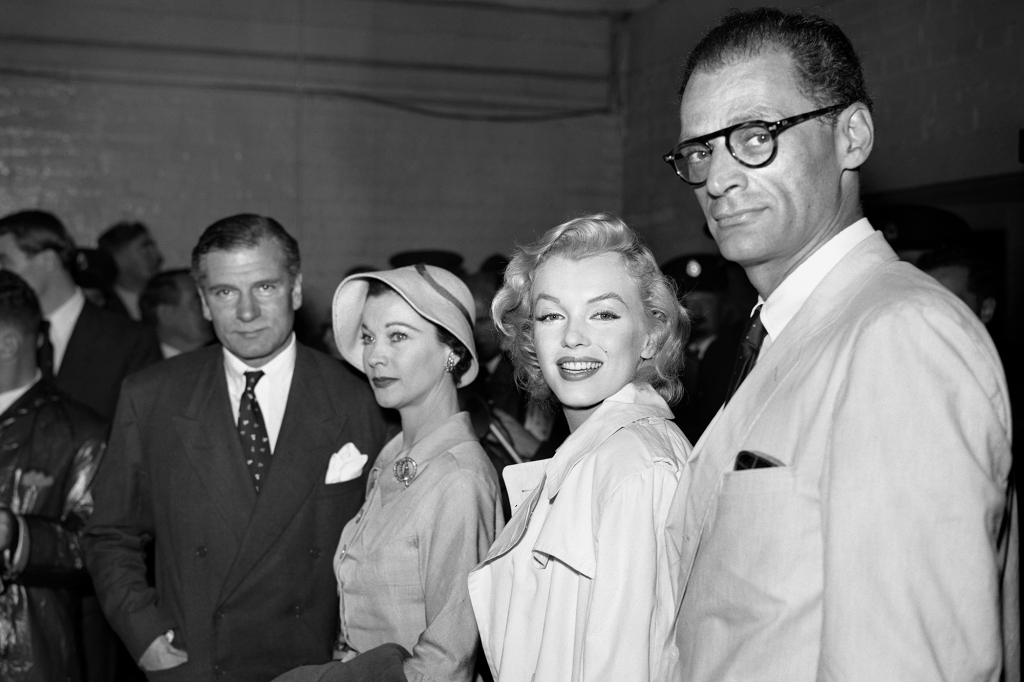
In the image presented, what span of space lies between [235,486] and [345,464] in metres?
0.29

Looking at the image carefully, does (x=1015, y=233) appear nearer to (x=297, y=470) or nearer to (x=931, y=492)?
(x=297, y=470)

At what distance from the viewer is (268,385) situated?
278cm

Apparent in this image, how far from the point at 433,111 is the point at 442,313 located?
5.32 m

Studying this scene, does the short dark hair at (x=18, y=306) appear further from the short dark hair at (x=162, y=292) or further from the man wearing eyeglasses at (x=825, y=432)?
the man wearing eyeglasses at (x=825, y=432)

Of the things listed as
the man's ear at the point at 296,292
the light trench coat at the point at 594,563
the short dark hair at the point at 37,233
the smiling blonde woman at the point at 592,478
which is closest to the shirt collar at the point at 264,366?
the man's ear at the point at 296,292

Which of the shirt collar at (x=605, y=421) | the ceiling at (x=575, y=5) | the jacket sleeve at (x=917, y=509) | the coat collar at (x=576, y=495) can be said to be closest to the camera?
the jacket sleeve at (x=917, y=509)

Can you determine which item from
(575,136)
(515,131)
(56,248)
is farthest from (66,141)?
(575,136)

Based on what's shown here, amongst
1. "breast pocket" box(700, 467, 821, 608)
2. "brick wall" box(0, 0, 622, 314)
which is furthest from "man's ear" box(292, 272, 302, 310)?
"brick wall" box(0, 0, 622, 314)

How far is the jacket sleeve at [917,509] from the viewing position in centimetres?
107

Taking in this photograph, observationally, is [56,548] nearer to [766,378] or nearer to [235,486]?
[235,486]

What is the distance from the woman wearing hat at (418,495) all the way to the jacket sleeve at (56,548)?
3.26 ft

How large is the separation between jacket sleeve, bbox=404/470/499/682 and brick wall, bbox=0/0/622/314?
16.8ft

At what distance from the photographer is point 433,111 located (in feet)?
24.4

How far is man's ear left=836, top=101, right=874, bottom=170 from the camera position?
4.61ft
